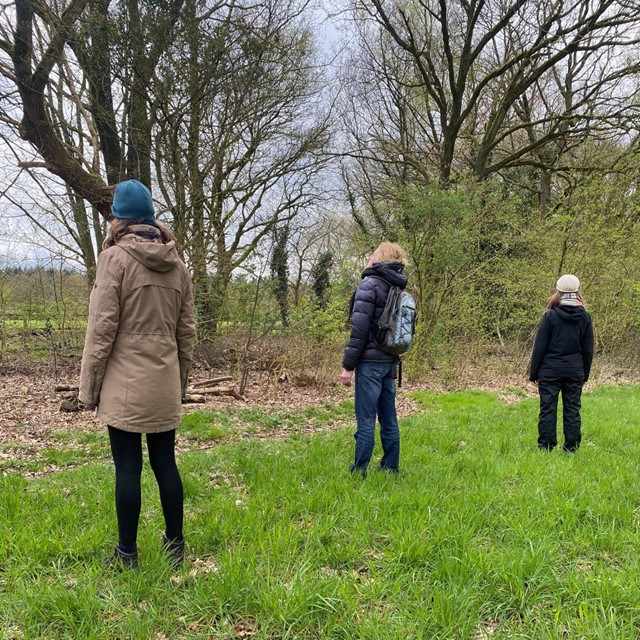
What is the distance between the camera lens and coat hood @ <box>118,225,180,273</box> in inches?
91.3

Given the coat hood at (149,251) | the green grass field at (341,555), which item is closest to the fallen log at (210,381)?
the green grass field at (341,555)

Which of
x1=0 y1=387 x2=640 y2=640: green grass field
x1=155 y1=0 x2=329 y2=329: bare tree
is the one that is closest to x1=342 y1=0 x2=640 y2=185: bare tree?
x1=155 y1=0 x2=329 y2=329: bare tree

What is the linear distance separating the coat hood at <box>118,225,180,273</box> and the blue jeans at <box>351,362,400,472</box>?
198 centimetres

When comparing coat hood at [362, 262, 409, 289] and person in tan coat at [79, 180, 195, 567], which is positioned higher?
coat hood at [362, 262, 409, 289]

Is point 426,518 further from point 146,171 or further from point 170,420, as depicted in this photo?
point 146,171

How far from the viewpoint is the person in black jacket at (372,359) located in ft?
12.4

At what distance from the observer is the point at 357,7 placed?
13492 mm

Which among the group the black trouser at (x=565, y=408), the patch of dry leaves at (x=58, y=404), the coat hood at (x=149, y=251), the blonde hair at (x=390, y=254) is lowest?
the patch of dry leaves at (x=58, y=404)

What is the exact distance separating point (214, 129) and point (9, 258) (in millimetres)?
6729

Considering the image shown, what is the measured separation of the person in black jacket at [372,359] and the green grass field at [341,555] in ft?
1.35

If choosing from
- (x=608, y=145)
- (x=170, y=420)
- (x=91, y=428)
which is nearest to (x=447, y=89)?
(x=608, y=145)

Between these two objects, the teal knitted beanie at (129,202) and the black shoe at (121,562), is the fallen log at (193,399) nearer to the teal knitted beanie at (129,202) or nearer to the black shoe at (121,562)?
the black shoe at (121,562)

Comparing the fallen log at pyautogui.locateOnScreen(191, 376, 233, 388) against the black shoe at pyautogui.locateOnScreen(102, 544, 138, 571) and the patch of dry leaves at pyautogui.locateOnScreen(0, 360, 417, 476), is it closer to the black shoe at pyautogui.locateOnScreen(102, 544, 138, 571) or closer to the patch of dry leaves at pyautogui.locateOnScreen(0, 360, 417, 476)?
the patch of dry leaves at pyautogui.locateOnScreen(0, 360, 417, 476)

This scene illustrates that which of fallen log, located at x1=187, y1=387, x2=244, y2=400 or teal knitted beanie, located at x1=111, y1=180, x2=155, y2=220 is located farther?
fallen log, located at x1=187, y1=387, x2=244, y2=400
